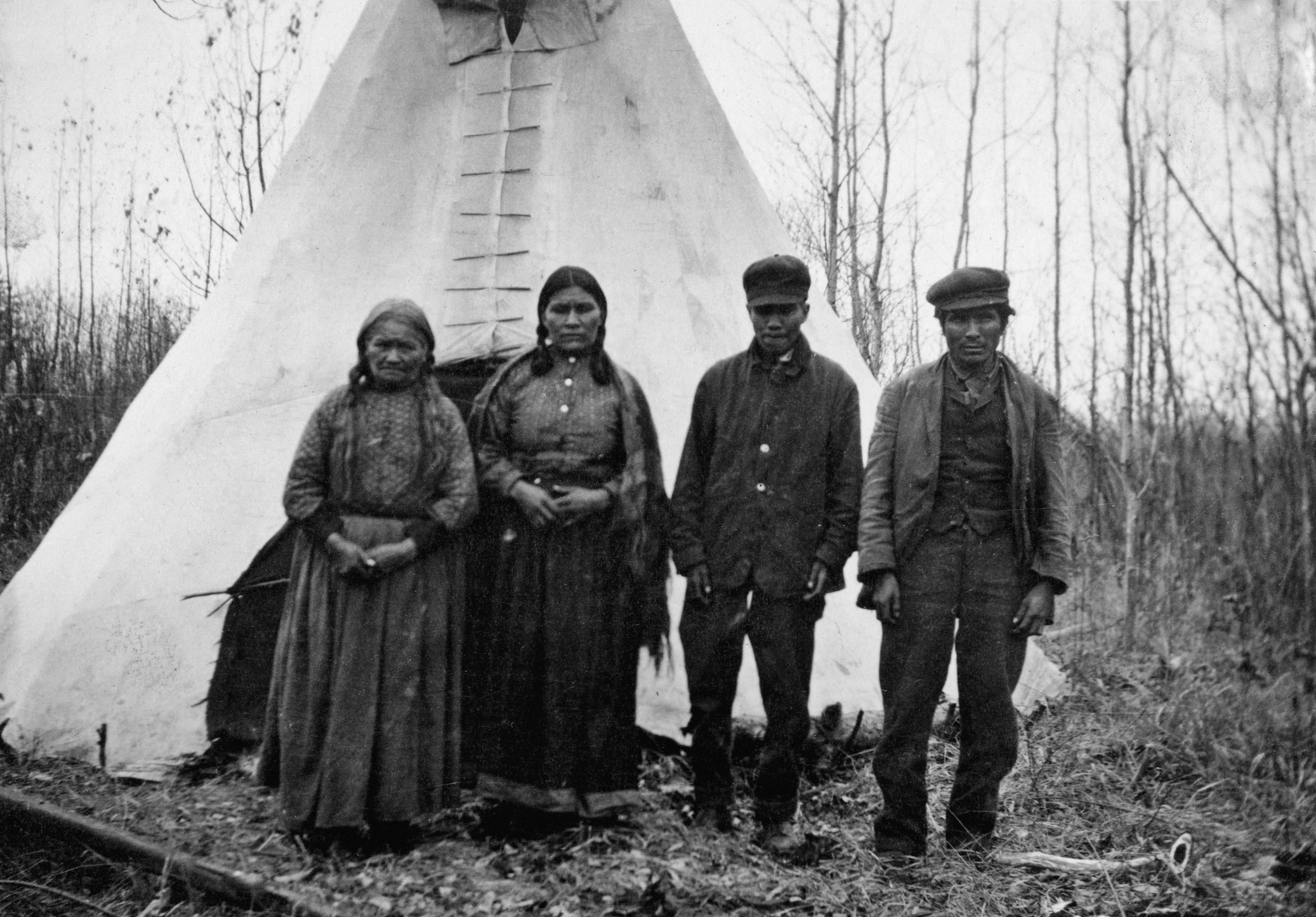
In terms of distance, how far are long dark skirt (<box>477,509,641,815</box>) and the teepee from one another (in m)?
0.60

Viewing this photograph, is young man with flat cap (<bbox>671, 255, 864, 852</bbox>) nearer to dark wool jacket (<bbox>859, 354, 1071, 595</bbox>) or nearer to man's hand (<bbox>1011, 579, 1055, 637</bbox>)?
dark wool jacket (<bbox>859, 354, 1071, 595</bbox>)

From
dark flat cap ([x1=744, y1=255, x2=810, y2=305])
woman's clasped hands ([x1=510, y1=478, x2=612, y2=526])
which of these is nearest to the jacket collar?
dark flat cap ([x1=744, y1=255, x2=810, y2=305])

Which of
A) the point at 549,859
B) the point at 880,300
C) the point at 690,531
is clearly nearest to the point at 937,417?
the point at 690,531

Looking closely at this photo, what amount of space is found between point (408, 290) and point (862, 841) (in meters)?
2.72

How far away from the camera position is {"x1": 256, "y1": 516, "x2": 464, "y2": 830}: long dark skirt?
106 inches

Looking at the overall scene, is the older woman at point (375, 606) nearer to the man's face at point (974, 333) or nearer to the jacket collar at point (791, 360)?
the jacket collar at point (791, 360)

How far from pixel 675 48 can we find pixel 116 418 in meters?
5.67

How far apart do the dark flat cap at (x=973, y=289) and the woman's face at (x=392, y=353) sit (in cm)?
153

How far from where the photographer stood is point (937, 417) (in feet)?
9.12

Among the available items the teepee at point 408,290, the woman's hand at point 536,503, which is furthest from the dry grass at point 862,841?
the woman's hand at point 536,503

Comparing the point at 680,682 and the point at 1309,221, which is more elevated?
the point at 1309,221

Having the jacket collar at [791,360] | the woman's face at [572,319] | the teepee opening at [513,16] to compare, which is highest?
the teepee opening at [513,16]

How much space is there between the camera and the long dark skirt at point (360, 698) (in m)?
2.71

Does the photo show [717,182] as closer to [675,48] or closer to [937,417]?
[675,48]
